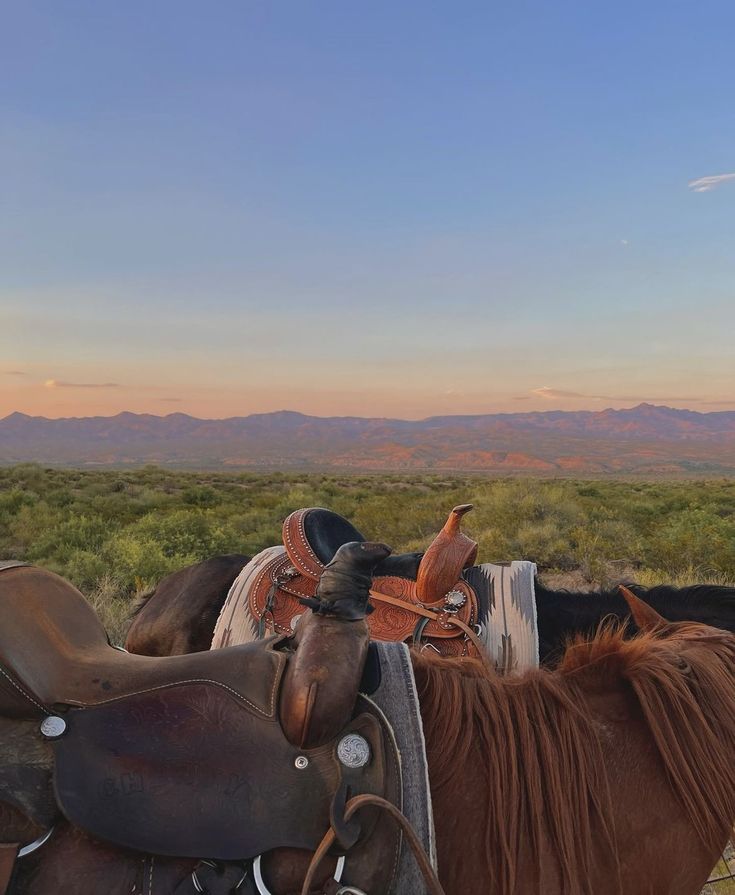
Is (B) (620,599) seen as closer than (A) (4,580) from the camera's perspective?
No

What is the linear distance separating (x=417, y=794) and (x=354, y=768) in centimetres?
13

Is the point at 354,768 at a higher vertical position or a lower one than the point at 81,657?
lower

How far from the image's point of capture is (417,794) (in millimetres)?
1155

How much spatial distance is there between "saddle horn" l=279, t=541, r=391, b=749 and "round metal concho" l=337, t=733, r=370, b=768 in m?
0.03

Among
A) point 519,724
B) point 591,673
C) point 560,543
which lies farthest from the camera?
point 560,543

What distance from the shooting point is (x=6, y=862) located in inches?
42.0

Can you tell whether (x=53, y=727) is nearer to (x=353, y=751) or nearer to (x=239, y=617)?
(x=353, y=751)

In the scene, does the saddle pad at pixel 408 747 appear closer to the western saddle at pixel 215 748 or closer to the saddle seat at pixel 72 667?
the western saddle at pixel 215 748

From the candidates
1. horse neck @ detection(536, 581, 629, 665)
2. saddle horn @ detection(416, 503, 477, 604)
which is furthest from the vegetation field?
horse neck @ detection(536, 581, 629, 665)

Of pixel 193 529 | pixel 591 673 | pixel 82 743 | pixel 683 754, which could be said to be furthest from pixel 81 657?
pixel 193 529

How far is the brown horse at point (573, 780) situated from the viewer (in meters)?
1.21

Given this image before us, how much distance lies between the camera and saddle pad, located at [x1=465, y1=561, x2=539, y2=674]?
2529 mm

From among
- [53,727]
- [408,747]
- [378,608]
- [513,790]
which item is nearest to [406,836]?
[408,747]

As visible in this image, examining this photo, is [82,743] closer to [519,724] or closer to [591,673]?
[519,724]
